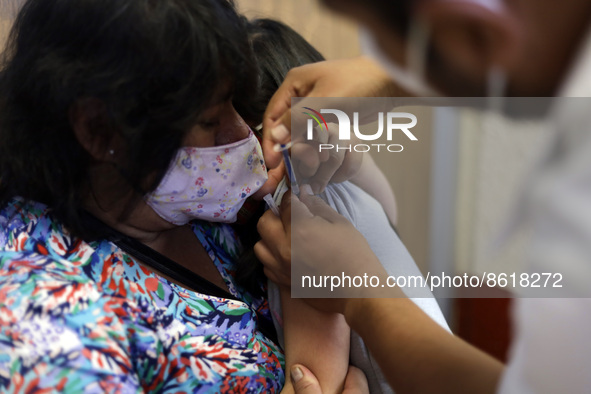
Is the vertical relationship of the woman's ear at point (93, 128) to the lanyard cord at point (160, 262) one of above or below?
above

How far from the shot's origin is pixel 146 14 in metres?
0.84

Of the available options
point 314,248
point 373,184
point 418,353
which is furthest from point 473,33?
point 373,184

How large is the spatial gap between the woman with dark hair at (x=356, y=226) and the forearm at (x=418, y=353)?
0.45ft

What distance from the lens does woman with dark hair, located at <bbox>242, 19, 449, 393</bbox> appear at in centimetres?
104

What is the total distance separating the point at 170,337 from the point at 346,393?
0.35 m

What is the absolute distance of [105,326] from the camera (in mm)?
806

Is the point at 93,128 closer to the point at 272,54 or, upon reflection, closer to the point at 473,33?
the point at 272,54

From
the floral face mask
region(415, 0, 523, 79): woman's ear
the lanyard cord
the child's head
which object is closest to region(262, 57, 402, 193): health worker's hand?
the floral face mask

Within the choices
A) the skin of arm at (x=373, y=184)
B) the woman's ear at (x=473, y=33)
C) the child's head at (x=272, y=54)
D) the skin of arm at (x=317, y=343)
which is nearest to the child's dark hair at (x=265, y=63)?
the child's head at (x=272, y=54)

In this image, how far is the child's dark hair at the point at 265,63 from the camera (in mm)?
1152

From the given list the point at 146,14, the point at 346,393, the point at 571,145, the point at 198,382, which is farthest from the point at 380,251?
the point at 571,145

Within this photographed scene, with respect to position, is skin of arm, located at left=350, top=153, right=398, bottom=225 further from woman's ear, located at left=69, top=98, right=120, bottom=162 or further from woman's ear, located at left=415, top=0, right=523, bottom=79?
woman's ear, located at left=415, top=0, right=523, bottom=79

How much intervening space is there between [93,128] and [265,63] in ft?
1.38

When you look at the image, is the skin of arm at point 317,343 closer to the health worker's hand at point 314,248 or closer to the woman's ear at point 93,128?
the health worker's hand at point 314,248
